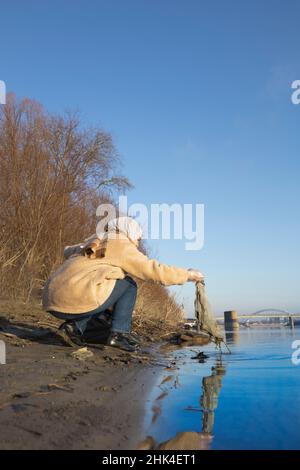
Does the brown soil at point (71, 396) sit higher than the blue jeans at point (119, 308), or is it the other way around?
the blue jeans at point (119, 308)

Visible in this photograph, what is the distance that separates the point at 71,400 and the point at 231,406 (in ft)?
2.25

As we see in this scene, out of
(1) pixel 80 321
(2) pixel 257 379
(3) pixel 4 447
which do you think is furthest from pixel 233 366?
(3) pixel 4 447

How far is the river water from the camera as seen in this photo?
144 cm

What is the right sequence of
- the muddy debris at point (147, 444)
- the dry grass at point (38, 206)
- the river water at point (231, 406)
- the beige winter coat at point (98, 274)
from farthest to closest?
the dry grass at point (38, 206), the beige winter coat at point (98, 274), the river water at point (231, 406), the muddy debris at point (147, 444)

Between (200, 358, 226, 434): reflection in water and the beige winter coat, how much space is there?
3.19ft

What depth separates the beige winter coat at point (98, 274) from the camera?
374 cm

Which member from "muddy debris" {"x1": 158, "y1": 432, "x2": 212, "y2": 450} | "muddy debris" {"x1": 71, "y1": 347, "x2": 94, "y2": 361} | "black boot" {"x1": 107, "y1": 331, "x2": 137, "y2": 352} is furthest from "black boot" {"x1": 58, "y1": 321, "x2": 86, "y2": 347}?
"muddy debris" {"x1": 158, "y1": 432, "x2": 212, "y2": 450}

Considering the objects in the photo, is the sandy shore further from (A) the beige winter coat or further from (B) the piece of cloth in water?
(B) the piece of cloth in water

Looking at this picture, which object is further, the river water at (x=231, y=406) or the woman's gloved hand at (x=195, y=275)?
the woman's gloved hand at (x=195, y=275)

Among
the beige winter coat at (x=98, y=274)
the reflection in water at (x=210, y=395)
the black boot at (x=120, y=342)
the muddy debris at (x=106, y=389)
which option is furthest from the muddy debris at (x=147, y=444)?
the black boot at (x=120, y=342)

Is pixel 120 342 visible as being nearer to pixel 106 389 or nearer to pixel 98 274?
pixel 98 274

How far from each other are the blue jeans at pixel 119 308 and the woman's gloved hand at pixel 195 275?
56 cm

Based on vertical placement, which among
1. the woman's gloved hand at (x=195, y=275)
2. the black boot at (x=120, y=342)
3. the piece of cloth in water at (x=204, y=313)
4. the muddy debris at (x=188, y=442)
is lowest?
the black boot at (x=120, y=342)

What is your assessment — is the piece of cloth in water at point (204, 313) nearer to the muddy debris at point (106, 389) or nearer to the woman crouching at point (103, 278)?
the woman crouching at point (103, 278)
